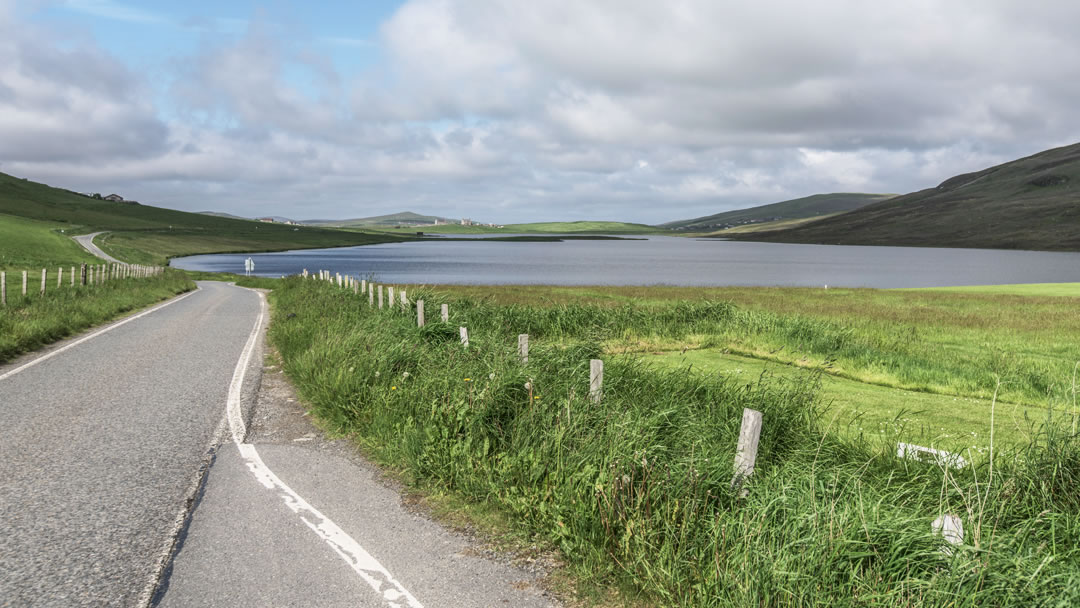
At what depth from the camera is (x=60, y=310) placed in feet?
64.9

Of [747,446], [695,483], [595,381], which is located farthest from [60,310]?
[747,446]

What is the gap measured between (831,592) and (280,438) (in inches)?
275

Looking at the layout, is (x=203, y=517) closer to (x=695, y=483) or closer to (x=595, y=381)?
(x=595, y=381)

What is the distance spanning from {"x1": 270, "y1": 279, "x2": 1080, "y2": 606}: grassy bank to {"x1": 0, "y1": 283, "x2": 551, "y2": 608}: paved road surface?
27.6 inches

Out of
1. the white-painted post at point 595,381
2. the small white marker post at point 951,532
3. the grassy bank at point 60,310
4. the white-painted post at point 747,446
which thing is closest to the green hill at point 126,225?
the grassy bank at point 60,310

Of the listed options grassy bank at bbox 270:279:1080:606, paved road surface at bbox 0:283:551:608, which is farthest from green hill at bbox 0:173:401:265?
grassy bank at bbox 270:279:1080:606

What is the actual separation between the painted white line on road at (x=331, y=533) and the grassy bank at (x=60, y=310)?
31.1ft

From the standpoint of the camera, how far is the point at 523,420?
700 cm

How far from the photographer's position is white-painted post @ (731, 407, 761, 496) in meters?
5.12

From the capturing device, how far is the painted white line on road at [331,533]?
4.66m

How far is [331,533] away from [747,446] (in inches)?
143

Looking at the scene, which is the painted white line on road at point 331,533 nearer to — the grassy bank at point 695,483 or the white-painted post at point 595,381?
the grassy bank at point 695,483

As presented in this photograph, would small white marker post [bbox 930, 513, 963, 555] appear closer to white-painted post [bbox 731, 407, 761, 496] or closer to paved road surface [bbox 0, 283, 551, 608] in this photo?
white-painted post [bbox 731, 407, 761, 496]

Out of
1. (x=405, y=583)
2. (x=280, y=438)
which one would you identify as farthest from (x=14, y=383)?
(x=405, y=583)
